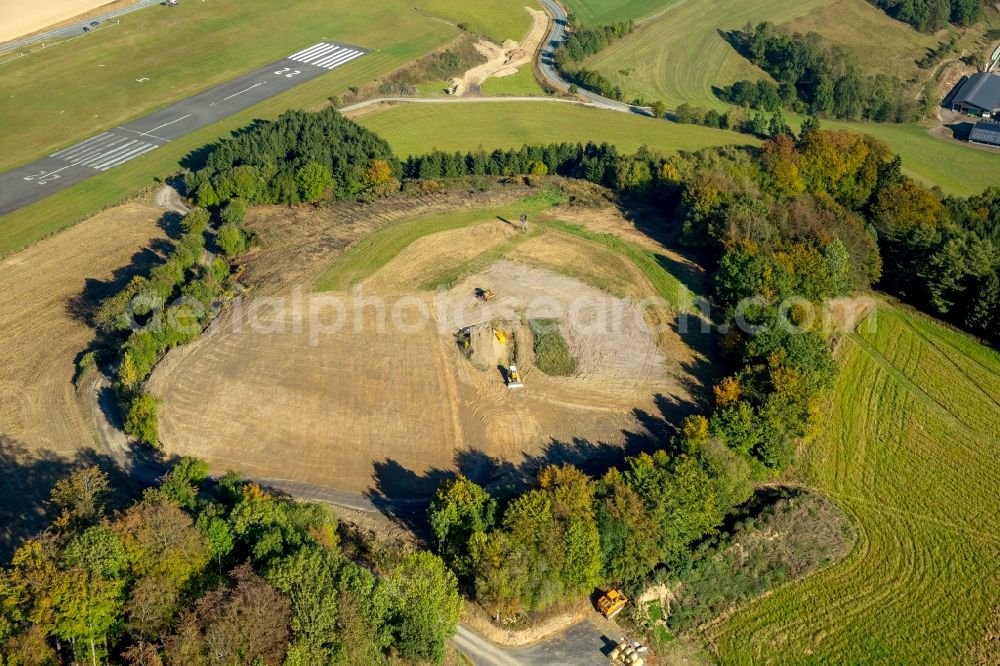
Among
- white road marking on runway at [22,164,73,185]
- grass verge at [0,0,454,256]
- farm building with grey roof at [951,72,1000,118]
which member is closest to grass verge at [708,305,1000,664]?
farm building with grey roof at [951,72,1000,118]

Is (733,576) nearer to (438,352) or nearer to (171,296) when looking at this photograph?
(438,352)

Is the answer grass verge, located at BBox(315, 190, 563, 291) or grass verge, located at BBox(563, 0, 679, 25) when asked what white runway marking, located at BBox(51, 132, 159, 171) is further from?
grass verge, located at BBox(563, 0, 679, 25)

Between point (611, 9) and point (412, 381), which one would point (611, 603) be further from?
point (611, 9)

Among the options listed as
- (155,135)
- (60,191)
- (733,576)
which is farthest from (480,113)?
(733,576)

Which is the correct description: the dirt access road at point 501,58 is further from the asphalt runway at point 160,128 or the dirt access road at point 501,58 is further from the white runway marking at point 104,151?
the white runway marking at point 104,151

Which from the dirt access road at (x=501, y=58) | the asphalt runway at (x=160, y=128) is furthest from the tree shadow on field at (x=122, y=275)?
the dirt access road at (x=501, y=58)
